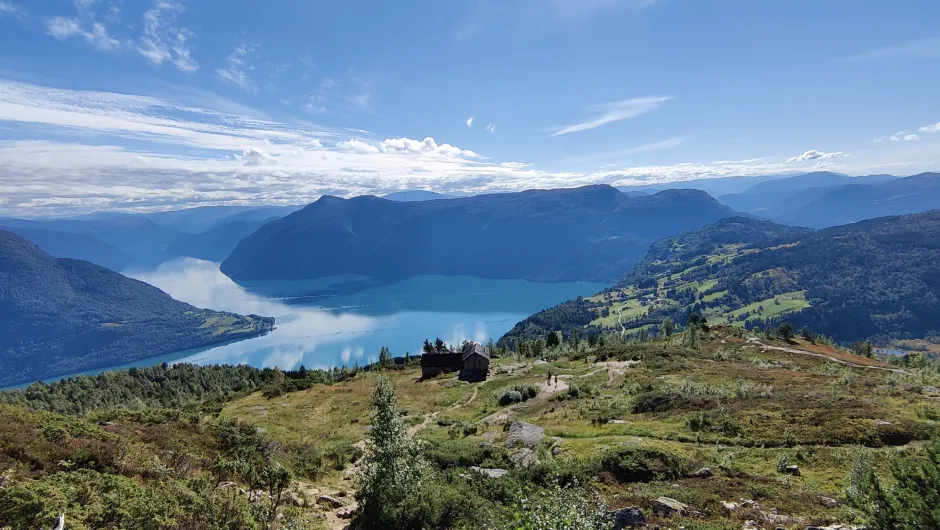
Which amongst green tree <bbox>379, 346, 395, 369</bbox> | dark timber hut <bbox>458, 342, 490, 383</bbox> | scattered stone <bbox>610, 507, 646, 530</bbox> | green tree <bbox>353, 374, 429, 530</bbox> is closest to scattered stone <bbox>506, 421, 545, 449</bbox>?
scattered stone <bbox>610, 507, 646, 530</bbox>

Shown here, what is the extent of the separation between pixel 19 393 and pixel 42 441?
97.1 m

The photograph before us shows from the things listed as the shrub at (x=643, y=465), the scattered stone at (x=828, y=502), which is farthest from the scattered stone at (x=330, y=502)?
the scattered stone at (x=828, y=502)

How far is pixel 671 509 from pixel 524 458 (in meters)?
9.54

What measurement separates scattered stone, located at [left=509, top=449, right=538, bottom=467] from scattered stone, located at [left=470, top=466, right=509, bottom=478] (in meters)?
1.30

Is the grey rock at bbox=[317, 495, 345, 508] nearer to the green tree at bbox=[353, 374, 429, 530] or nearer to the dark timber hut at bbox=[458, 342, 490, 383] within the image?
the green tree at bbox=[353, 374, 429, 530]

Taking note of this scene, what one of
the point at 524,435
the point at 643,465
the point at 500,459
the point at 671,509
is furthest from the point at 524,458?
the point at 671,509

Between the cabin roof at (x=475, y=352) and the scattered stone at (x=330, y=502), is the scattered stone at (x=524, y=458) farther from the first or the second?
the cabin roof at (x=475, y=352)

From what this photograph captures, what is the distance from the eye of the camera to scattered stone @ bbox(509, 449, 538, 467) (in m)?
24.0

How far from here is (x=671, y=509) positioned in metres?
17.2

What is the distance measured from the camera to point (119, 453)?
1755cm

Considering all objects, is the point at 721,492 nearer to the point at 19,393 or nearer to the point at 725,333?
the point at 725,333

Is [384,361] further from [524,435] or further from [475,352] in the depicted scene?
[524,435]

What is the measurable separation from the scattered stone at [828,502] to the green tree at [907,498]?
6351 millimetres

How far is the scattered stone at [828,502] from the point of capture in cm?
1713
